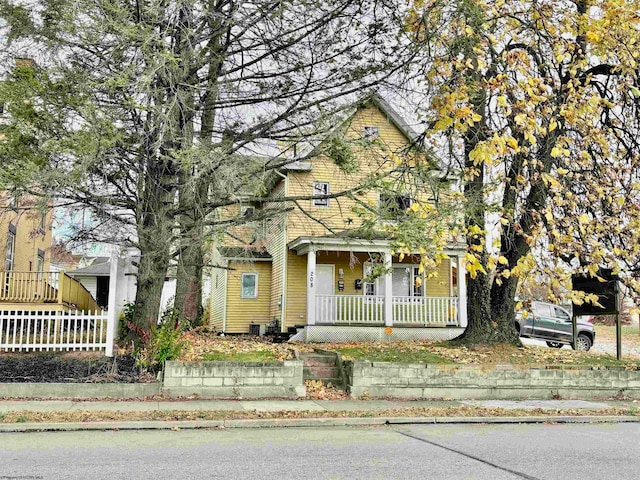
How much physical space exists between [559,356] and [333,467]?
1034cm

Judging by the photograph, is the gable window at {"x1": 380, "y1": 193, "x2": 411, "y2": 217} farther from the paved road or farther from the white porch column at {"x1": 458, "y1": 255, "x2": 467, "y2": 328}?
the white porch column at {"x1": 458, "y1": 255, "x2": 467, "y2": 328}

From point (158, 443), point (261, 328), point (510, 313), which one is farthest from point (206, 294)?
point (158, 443)

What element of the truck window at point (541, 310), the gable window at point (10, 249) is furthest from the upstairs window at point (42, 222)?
the truck window at point (541, 310)

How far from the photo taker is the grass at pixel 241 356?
13.2 metres

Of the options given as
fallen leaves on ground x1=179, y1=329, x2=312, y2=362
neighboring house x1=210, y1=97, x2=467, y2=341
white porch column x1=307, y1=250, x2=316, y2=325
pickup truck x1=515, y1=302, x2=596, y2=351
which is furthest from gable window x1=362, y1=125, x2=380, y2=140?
pickup truck x1=515, y1=302, x2=596, y2=351

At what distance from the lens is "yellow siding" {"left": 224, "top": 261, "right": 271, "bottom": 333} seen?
25.3 metres

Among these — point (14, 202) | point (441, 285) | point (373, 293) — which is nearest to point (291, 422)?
point (14, 202)

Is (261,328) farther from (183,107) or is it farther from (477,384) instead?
(183,107)

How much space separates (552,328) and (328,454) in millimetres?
18526

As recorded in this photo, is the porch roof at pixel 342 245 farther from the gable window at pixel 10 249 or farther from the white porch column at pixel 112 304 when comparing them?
the gable window at pixel 10 249

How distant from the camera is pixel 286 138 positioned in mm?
13492

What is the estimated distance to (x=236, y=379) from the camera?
40.0 feet

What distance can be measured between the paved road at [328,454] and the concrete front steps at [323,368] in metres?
3.79

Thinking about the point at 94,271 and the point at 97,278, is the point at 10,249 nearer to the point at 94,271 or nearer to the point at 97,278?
the point at 94,271
